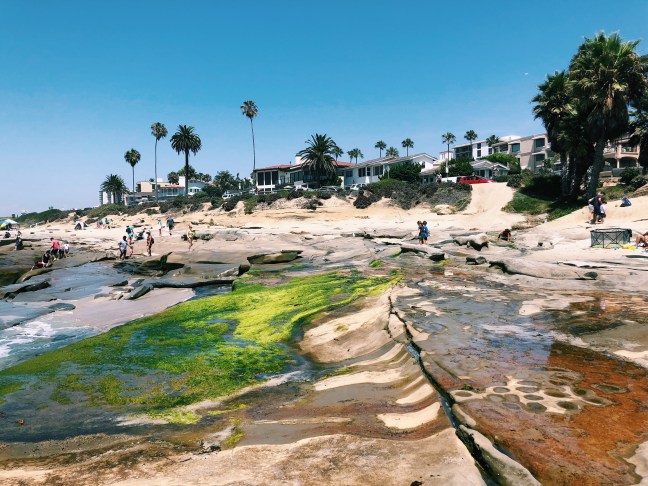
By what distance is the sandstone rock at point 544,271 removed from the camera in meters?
11.3

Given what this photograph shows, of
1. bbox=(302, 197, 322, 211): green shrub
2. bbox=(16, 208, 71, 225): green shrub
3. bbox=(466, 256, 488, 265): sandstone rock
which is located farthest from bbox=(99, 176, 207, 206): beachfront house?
bbox=(466, 256, 488, 265): sandstone rock

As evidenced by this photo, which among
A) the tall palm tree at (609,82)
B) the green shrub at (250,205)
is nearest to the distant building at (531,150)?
the tall palm tree at (609,82)

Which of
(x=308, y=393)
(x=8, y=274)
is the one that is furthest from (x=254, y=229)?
(x=308, y=393)

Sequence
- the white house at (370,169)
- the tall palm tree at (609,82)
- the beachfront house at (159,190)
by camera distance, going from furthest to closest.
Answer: the beachfront house at (159,190), the white house at (370,169), the tall palm tree at (609,82)

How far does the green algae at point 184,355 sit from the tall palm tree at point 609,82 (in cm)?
2516

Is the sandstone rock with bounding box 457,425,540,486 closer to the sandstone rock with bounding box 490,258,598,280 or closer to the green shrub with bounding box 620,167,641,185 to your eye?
the sandstone rock with bounding box 490,258,598,280

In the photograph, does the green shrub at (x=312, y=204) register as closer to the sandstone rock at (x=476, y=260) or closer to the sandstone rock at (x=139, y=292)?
the sandstone rock at (x=139, y=292)

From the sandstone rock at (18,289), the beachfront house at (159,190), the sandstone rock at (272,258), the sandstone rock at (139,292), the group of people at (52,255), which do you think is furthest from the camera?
the beachfront house at (159,190)

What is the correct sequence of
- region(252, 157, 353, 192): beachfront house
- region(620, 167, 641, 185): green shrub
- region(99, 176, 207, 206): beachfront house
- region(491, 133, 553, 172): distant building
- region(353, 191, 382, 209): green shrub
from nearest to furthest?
region(620, 167, 641, 185): green shrub < region(353, 191, 382, 209): green shrub < region(252, 157, 353, 192): beachfront house < region(491, 133, 553, 172): distant building < region(99, 176, 207, 206): beachfront house

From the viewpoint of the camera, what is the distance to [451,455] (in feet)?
11.5

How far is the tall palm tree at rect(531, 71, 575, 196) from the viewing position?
35.2m

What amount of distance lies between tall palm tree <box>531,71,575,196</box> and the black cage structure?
19.7 meters

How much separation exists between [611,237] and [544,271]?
788 cm

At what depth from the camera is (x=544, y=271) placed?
12.0 meters
